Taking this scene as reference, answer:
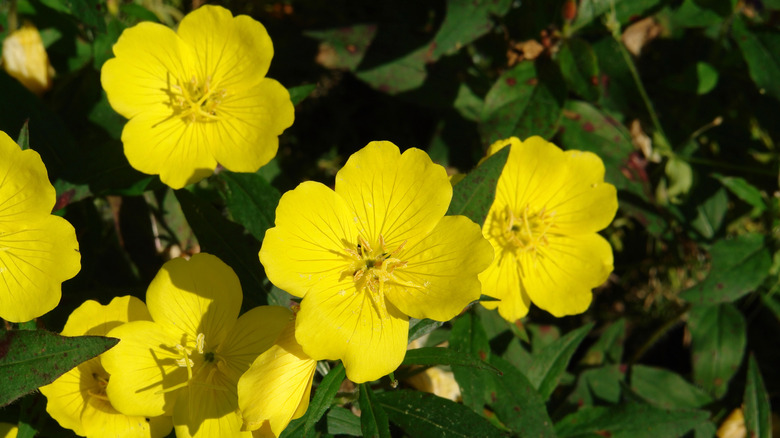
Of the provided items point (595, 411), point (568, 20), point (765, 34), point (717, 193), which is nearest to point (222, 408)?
point (595, 411)

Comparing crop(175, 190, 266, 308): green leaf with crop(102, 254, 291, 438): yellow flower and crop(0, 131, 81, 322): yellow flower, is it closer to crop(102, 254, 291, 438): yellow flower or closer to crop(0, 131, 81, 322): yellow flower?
crop(102, 254, 291, 438): yellow flower

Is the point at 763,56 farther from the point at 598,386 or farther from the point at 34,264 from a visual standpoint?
the point at 34,264

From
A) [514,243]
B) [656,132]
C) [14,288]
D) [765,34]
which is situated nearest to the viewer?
[14,288]

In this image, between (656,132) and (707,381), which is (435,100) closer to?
(656,132)

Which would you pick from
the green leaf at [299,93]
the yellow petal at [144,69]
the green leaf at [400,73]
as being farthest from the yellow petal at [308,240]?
the green leaf at [400,73]

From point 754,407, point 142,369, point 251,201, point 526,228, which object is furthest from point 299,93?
point 754,407

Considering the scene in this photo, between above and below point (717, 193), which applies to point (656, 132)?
above

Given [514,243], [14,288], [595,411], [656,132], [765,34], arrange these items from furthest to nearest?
[656,132], [765,34], [595,411], [514,243], [14,288]
